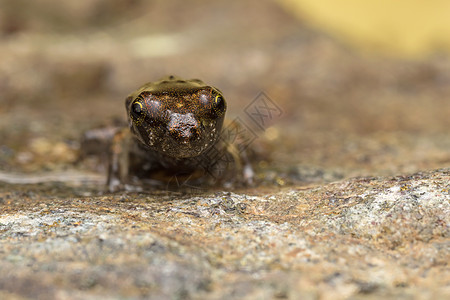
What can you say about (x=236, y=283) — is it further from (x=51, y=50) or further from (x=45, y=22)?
(x=45, y=22)

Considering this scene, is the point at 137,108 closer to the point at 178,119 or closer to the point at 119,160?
the point at 178,119

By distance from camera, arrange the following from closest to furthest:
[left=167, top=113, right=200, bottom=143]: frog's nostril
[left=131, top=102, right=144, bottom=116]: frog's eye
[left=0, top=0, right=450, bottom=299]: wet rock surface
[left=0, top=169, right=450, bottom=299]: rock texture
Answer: [left=0, top=169, right=450, bottom=299]: rock texture
[left=0, top=0, right=450, bottom=299]: wet rock surface
[left=167, top=113, right=200, bottom=143]: frog's nostril
[left=131, top=102, right=144, bottom=116]: frog's eye

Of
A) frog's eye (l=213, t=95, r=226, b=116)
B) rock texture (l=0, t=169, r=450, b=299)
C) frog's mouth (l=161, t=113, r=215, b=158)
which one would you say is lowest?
rock texture (l=0, t=169, r=450, b=299)

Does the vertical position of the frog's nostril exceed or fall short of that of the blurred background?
it falls short

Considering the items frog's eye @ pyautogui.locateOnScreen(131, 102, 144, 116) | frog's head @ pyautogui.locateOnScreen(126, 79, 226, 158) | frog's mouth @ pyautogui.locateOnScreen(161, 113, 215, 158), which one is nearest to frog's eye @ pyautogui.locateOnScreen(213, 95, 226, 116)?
frog's head @ pyautogui.locateOnScreen(126, 79, 226, 158)

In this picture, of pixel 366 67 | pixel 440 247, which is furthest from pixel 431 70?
pixel 440 247

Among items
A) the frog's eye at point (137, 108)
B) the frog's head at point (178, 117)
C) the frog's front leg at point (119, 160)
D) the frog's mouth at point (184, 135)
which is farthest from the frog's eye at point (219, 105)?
the frog's front leg at point (119, 160)

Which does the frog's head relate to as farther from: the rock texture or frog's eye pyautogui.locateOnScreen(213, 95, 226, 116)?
the rock texture
